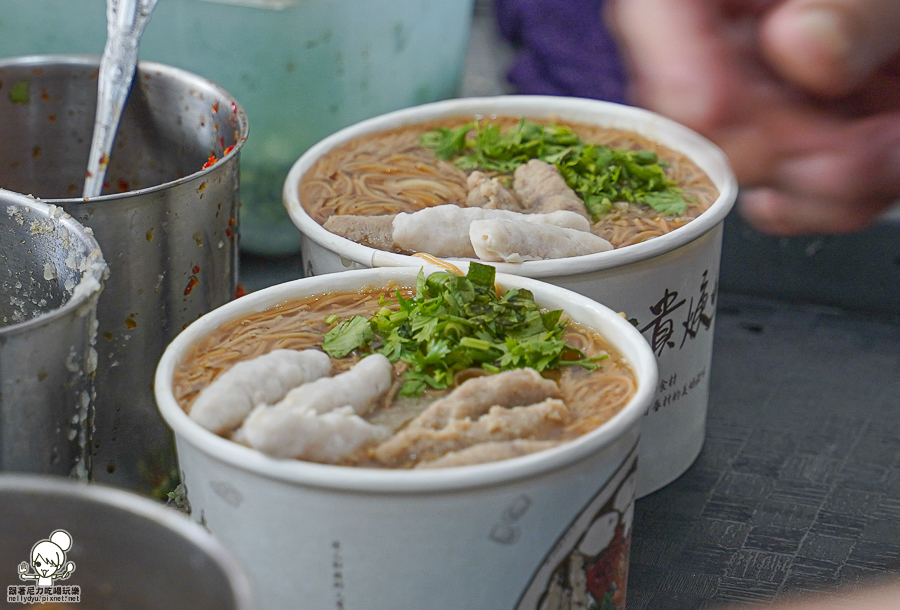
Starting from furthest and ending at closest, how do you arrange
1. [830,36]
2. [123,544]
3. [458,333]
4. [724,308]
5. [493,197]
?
[724,308] < [493,197] < [458,333] < [830,36] < [123,544]

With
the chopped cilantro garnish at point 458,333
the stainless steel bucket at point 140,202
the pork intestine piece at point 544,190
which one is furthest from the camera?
the pork intestine piece at point 544,190

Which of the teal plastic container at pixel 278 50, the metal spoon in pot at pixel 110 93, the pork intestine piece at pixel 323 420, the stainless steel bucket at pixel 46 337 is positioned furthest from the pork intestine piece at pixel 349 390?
the teal plastic container at pixel 278 50

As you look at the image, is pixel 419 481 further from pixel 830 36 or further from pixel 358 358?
pixel 830 36

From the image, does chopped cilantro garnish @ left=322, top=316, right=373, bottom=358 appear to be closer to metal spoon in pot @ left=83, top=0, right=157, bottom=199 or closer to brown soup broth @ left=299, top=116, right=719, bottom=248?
brown soup broth @ left=299, top=116, right=719, bottom=248

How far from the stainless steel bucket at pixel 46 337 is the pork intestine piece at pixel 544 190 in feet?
3.06

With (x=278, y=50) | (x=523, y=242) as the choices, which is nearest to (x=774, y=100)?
(x=523, y=242)

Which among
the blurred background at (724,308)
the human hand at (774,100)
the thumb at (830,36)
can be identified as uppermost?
the thumb at (830,36)

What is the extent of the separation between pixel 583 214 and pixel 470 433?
2.76 ft

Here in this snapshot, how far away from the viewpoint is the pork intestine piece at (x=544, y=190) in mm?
2018

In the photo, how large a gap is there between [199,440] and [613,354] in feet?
2.10

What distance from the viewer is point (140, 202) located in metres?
1.65

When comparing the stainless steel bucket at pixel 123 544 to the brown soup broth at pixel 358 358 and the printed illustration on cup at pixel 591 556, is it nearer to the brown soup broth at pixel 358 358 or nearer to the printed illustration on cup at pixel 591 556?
the brown soup broth at pixel 358 358
